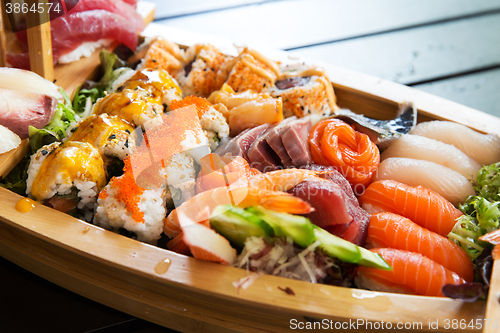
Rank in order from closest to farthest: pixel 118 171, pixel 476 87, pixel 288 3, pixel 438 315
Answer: pixel 438 315, pixel 118 171, pixel 476 87, pixel 288 3

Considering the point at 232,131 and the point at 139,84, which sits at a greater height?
the point at 139,84

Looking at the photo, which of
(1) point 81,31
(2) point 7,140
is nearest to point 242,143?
(2) point 7,140

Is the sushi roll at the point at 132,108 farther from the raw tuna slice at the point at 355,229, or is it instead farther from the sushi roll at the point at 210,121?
the raw tuna slice at the point at 355,229

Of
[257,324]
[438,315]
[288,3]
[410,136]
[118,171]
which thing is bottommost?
[257,324]

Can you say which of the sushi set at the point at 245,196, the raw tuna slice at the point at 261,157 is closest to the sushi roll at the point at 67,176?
the sushi set at the point at 245,196

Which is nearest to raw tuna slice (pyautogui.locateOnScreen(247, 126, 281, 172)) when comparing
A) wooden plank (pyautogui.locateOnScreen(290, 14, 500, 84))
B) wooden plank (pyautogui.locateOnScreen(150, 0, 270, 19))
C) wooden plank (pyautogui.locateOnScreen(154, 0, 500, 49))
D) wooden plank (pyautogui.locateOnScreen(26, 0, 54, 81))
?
wooden plank (pyautogui.locateOnScreen(26, 0, 54, 81))

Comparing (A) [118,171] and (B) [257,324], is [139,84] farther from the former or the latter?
(B) [257,324]

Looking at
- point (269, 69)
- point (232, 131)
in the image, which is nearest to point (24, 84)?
point (232, 131)

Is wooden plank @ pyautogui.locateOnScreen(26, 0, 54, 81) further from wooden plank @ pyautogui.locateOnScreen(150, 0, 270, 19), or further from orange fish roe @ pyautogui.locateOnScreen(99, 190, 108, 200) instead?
wooden plank @ pyautogui.locateOnScreen(150, 0, 270, 19)

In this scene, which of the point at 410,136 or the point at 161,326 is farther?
the point at 410,136
